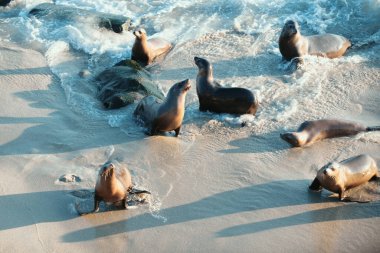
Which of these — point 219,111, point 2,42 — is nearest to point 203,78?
point 219,111

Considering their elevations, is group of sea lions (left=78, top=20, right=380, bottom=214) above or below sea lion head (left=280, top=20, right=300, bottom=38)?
below

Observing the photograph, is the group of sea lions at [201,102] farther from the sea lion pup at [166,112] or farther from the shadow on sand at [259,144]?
the shadow on sand at [259,144]

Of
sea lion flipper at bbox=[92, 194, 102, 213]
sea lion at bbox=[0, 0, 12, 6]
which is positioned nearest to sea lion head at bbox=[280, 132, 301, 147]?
sea lion flipper at bbox=[92, 194, 102, 213]

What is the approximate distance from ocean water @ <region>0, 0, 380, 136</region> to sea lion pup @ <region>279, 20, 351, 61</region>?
0.18 metres

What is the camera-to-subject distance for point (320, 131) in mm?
7266

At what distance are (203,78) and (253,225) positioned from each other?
2902 mm

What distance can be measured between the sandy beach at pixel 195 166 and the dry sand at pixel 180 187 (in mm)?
12

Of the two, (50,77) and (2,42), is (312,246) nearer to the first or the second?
(50,77)

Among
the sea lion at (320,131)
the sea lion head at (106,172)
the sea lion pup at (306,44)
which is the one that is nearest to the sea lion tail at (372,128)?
the sea lion at (320,131)

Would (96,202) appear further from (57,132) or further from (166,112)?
(166,112)

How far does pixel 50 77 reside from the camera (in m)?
8.65

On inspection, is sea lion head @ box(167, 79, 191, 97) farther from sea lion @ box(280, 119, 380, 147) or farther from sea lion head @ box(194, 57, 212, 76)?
sea lion @ box(280, 119, 380, 147)

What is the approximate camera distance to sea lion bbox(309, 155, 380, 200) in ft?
19.8

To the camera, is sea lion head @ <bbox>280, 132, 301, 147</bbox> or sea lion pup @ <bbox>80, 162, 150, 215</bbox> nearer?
sea lion pup @ <bbox>80, 162, 150, 215</bbox>
